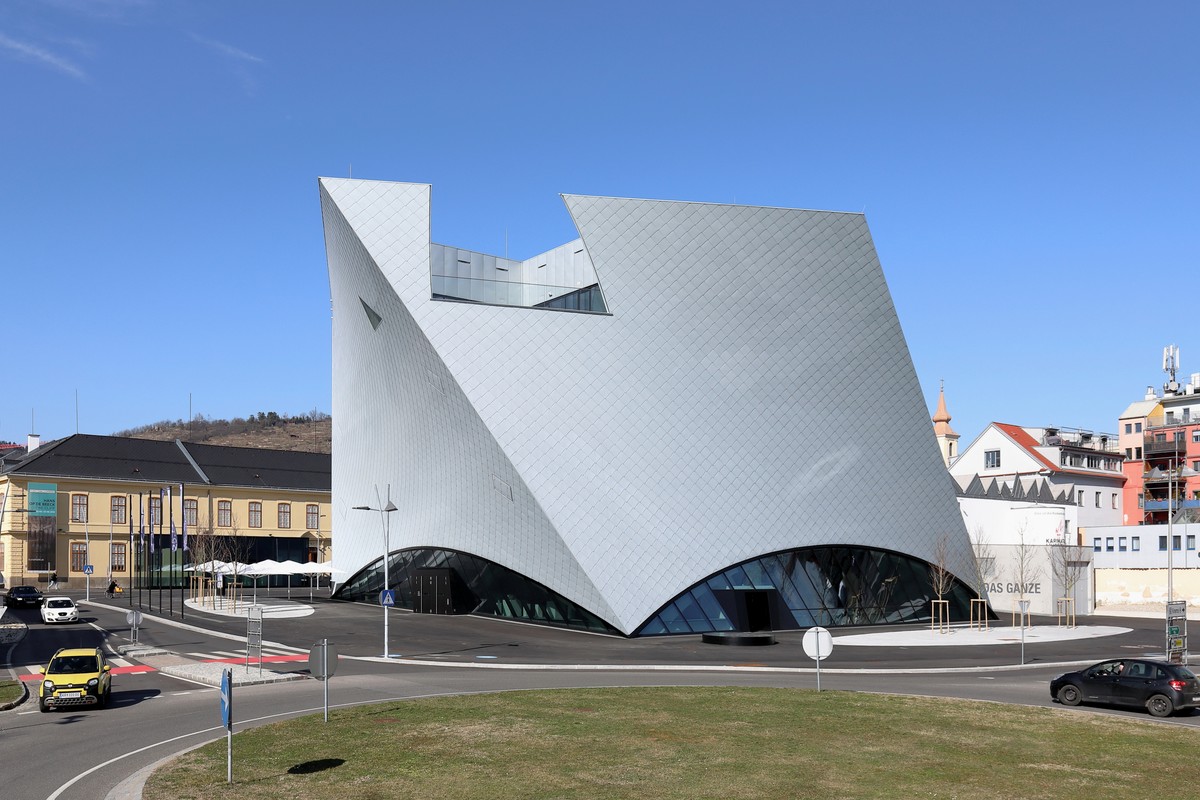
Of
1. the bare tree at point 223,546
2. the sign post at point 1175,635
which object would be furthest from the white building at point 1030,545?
the bare tree at point 223,546

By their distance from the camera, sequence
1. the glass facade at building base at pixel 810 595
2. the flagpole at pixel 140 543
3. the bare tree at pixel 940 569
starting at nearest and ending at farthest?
1. the glass facade at building base at pixel 810 595
2. the bare tree at pixel 940 569
3. the flagpole at pixel 140 543

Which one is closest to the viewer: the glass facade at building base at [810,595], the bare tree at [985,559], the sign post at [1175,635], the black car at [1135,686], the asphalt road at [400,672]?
the asphalt road at [400,672]

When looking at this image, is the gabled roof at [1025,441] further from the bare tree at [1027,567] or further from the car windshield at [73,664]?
the car windshield at [73,664]

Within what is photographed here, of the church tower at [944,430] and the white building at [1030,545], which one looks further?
the church tower at [944,430]

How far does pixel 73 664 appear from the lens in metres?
25.8

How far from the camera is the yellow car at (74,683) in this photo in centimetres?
2456

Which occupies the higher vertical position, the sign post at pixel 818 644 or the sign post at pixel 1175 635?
the sign post at pixel 818 644

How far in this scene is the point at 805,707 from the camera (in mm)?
23656

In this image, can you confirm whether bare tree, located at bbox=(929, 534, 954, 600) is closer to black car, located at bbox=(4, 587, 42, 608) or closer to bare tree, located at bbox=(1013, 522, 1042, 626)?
bare tree, located at bbox=(1013, 522, 1042, 626)

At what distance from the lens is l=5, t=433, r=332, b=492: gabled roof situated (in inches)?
3765

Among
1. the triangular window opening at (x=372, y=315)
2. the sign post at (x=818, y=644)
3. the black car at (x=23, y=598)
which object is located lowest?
the black car at (x=23, y=598)

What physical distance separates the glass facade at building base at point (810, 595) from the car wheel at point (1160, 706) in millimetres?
25049

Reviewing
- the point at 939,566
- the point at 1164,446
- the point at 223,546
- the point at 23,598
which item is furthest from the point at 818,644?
the point at 1164,446

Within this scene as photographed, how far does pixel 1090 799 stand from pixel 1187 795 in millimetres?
1551
